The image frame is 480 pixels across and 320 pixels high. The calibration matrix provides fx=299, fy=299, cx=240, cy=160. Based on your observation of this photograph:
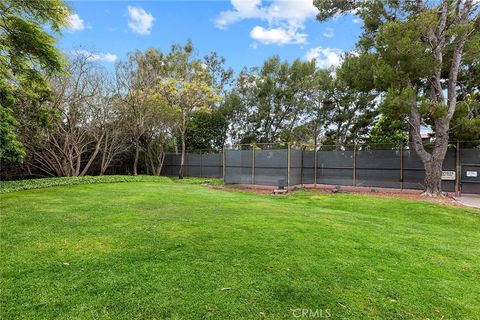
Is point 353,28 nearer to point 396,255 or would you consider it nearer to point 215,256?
point 396,255

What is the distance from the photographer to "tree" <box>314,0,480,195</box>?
952 centimetres

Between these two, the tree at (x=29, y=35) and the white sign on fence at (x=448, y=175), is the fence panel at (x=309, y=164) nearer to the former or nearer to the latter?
the white sign on fence at (x=448, y=175)

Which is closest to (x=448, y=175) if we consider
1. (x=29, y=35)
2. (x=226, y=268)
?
(x=226, y=268)

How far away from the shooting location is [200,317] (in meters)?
2.24

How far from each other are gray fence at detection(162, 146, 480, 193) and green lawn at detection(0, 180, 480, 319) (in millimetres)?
6938

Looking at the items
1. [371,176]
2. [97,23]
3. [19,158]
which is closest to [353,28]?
[371,176]

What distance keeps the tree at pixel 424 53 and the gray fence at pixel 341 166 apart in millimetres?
1382

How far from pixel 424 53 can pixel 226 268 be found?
1047 centimetres

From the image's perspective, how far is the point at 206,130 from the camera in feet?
80.4

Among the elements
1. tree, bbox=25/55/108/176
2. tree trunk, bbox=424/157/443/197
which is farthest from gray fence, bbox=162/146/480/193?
tree, bbox=25/55/108/176

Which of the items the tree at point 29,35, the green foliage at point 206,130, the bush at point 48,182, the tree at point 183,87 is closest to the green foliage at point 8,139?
the tree at point 29,35

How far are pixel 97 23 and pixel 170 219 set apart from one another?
837cm

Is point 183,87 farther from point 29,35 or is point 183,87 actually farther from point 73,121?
point 29,35

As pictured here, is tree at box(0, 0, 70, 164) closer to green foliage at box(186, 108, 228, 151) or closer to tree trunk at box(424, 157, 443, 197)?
tree trunk at box(424, 157, 443, 197)
